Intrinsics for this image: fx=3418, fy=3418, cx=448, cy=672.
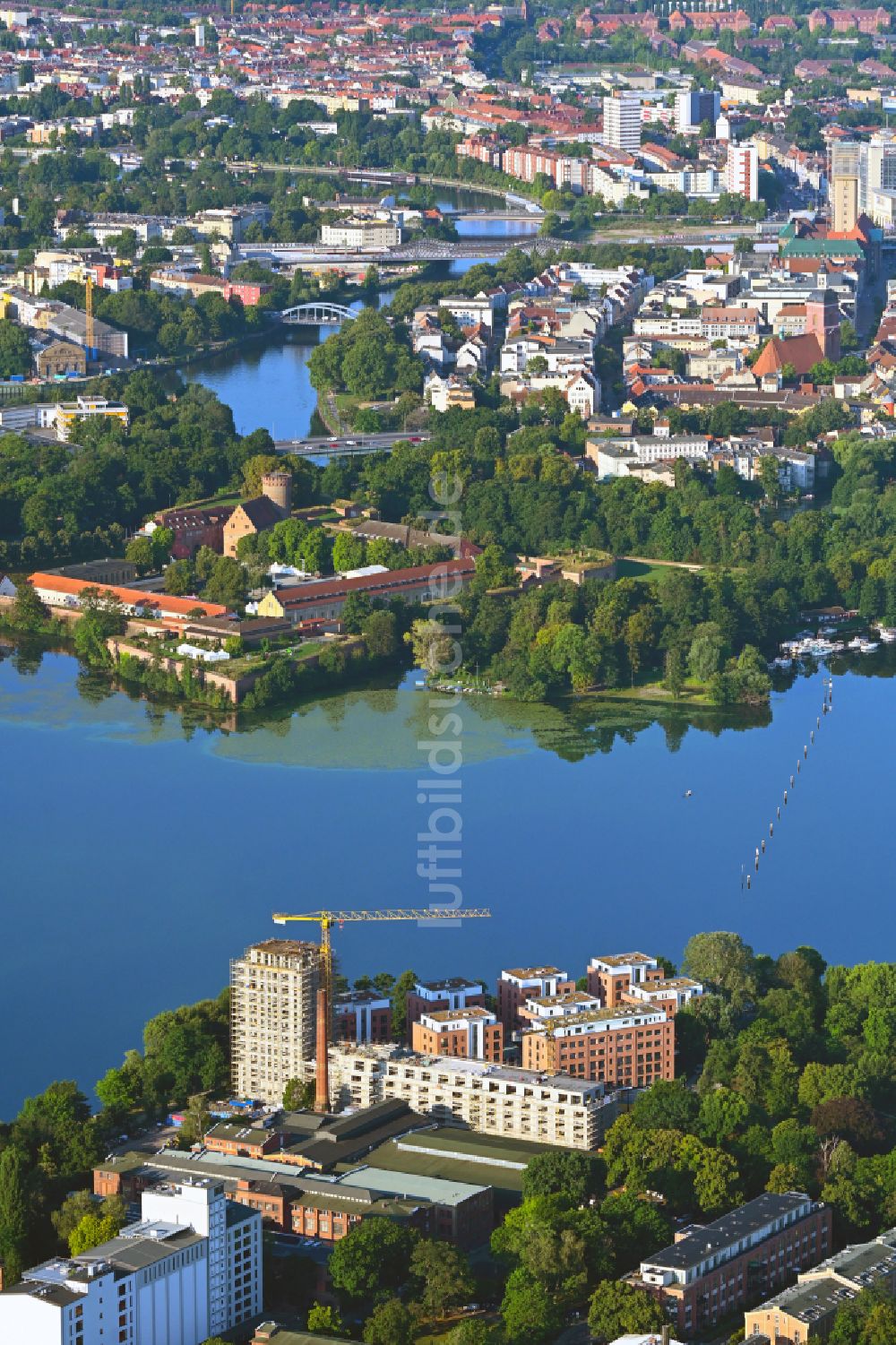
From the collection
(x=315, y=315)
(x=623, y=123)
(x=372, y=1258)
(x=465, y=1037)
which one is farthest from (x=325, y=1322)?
(x=623, y=123)

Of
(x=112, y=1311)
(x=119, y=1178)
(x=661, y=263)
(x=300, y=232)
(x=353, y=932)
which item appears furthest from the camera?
(x=300, y=232)

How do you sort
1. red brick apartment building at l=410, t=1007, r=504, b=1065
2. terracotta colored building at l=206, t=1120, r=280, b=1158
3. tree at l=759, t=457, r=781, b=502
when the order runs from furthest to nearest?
tree at l=759, t=457, r=781, b=502 → red brick apartment building at l=410, t=1007, r=504, b=1065 → terracotta colored building at l=206, t=1120, r=280, b=1158

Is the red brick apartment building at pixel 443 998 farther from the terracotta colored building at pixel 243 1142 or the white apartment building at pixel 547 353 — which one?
the white apartment building at pixel 547 353

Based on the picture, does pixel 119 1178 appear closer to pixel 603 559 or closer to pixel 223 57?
pixel 603 559

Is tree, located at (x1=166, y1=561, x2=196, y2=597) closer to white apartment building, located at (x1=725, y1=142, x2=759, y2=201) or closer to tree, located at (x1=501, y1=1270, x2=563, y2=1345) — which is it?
tree, located at (x1=501, y1=1270, x2=563, y2=1345)

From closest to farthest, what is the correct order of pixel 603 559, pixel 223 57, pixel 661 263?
pixel 603 559 → pixel 661 263 → pixel 223 57

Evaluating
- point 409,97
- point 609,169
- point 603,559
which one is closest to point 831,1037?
point 603,559

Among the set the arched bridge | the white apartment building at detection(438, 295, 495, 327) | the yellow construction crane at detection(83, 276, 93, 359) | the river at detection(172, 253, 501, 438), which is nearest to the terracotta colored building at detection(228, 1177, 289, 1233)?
the river at detection(172, 253, 501, 438)
